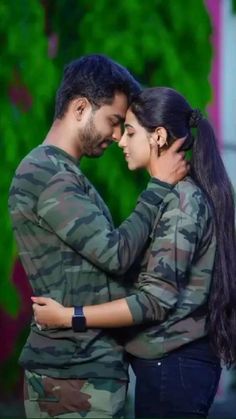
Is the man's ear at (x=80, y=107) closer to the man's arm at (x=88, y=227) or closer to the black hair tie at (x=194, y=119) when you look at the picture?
the man's arm at (x=88, y=227)

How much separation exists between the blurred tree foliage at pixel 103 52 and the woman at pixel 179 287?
2861mm

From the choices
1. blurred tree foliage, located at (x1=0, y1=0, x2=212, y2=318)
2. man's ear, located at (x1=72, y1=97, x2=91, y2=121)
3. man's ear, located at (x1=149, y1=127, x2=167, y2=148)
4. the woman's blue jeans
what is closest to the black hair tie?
man's ear, located at (x1=149, y1=127, x2=167, y2=148)

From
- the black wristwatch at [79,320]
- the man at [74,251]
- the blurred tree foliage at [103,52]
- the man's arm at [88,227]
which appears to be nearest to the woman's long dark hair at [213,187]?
the man at [74,251]

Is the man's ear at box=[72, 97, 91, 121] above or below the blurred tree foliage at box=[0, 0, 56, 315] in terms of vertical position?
above

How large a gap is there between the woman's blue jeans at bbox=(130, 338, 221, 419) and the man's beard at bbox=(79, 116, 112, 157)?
2.01 ft

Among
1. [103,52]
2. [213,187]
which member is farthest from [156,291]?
[103,52]

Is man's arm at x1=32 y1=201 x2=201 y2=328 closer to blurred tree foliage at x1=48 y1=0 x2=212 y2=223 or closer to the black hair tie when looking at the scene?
the black hair tie

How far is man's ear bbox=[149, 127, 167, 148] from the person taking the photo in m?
3.46

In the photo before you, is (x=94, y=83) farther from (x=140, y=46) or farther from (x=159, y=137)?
(x=140, y=46)

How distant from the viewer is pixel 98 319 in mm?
3316

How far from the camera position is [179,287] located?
3.40 meters

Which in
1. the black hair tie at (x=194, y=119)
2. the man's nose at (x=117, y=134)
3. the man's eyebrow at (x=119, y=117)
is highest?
the man's eyebrow at (x=119, y=117)

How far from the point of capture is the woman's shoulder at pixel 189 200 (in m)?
3.41

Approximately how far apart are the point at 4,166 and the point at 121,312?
10.3 ft
